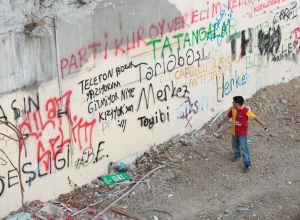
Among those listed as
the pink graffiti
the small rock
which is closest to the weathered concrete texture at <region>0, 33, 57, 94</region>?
Answer: the pink graffiti

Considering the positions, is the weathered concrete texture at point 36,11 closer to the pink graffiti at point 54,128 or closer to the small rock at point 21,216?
the pink graffiti at point 54,128

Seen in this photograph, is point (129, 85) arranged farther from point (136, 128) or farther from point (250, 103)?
point (250, 103)

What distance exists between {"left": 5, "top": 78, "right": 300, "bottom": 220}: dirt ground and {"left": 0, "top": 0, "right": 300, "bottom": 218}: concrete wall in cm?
33

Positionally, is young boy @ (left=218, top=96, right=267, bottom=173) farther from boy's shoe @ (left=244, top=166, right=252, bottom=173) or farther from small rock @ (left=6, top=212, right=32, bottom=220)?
small rock @ (left=6, top=212, right=32, bottom=220)

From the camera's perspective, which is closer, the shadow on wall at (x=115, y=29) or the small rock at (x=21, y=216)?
the small rock at (x=21, y=216)

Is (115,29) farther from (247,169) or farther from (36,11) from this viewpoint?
(247,169)

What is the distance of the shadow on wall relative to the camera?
8453 mm

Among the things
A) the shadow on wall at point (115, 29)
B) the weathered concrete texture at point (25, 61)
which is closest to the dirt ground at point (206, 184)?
the weathered concrete texture at point (25, 61)

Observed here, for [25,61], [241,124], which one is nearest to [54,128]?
[25,61]

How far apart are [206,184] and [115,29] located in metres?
2.95

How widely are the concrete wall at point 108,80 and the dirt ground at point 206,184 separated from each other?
0.33m

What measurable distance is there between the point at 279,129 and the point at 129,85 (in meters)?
3.62

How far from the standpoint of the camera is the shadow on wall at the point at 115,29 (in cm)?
845

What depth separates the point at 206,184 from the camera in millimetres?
9297
